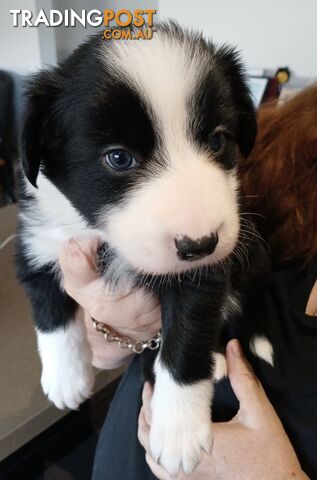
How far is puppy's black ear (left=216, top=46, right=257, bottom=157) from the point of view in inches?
38.3

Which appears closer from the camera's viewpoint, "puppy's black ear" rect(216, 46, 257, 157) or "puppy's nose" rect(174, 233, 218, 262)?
"puppy's nose" rect(174, 233, 218, 262)

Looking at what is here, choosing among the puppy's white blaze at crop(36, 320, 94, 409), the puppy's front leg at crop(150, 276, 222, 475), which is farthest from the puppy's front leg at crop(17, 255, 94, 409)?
the puppy's front leg at crop(150, 276, 222, 475)

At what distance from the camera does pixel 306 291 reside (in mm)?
1097

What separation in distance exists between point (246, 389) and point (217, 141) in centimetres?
57

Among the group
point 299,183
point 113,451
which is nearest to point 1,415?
point 113,451

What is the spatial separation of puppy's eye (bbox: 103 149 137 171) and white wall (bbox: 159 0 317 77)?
2.45m

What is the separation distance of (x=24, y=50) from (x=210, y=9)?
2.28 metres

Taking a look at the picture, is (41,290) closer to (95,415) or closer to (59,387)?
(59,387)

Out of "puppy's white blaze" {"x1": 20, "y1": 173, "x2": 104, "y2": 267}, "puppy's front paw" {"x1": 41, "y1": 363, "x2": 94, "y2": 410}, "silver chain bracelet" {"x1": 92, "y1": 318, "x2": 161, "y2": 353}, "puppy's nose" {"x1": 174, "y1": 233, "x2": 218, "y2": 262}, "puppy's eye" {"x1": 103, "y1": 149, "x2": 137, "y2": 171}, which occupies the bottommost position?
"puppy's front paw" {"x1": 41, "y1": 363, "x2": 94, "y2": 410}

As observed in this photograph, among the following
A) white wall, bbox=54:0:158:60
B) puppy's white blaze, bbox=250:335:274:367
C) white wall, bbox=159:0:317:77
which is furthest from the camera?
white wall, bbox=54:0:158:60

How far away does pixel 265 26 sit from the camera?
324cm

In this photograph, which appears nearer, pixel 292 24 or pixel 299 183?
pixel 299 183

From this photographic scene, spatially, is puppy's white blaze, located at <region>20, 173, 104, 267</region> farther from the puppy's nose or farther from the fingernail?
the fingernail

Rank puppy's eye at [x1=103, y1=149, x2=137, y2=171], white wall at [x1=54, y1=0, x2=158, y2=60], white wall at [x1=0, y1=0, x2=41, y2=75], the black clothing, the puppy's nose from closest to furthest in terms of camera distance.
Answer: the puppy's nose → puppy's eye at [x1=103, y1=149, x2=137, y2=171] → the black clothing → white wall at [x1=0, y1=0, x2=41, y2=75] → white wall at [x1=54, y1=0, x2=158, y2=60]
